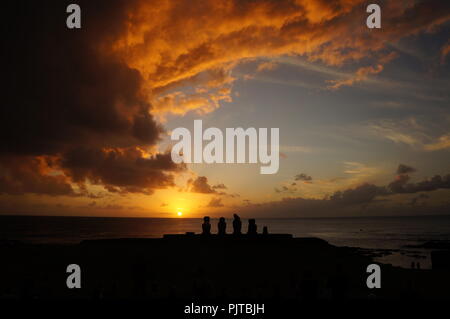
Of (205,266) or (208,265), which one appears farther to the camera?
(208,265)

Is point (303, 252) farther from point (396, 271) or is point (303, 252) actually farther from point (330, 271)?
point (396, 271)

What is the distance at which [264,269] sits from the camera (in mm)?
22922

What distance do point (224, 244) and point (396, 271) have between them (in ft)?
43.8

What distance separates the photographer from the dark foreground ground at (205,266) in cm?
1920

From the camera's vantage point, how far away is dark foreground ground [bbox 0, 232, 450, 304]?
756 inches

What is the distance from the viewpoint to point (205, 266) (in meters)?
22.8
